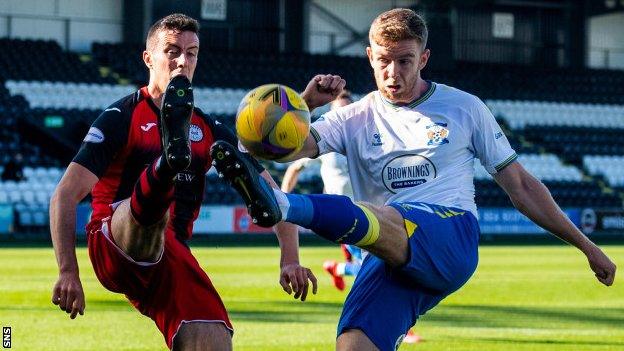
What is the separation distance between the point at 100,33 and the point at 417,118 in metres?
29.1

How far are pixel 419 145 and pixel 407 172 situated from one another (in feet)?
0.49

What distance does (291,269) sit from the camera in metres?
5.75

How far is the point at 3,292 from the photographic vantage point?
45.1 ft

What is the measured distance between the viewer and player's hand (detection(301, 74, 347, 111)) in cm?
576

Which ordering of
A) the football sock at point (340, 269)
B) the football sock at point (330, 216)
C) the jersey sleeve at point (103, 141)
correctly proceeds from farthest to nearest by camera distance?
the football sock at point (340, 269) → the jersey sleeve at point (103, 141) → the football sock at point (330, 216)

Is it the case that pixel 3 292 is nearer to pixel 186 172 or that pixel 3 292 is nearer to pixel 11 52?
pixel 186 172

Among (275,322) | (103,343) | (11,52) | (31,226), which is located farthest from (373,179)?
(11,52)

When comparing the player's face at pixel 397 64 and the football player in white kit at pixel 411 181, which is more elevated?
the player's face at pixel 397 64

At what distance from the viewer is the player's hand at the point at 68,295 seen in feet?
17.0

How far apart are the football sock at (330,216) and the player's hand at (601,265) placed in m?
1.44

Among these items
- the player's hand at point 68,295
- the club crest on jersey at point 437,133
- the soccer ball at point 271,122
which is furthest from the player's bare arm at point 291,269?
the player's hand at point 68,295

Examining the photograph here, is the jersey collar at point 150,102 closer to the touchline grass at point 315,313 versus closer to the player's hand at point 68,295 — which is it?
the player's hand at point 68,295

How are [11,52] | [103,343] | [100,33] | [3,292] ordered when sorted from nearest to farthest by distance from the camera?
1. [103,343]
2. [3,292]
3. [11,52]
4. [100,33]

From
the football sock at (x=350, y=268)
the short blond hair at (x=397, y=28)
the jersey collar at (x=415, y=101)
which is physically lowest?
the football sock at (x=350, y=268)
